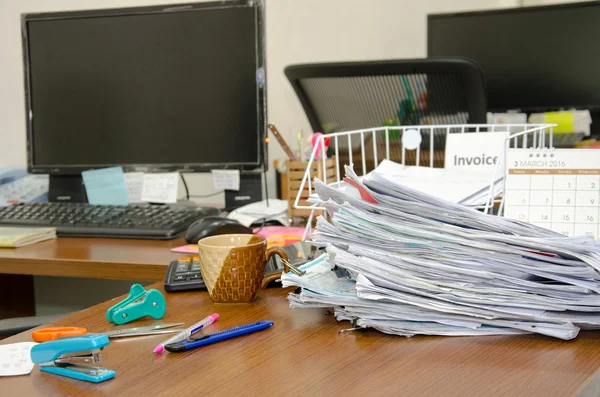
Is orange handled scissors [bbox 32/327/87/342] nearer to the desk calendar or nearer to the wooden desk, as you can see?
the wooden desk

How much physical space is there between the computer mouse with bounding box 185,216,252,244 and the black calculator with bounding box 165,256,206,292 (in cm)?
24

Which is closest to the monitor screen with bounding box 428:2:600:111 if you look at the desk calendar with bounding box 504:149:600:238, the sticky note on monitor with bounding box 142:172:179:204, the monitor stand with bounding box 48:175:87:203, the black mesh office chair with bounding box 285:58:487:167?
the black mesh office chair with bounding box 285:58:487:167

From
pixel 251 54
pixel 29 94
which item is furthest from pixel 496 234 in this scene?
pixel 29 94

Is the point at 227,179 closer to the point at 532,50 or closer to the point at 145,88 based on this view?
the point at 145,88

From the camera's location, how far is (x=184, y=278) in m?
0.92

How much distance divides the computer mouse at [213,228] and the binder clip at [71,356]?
1.90 ft

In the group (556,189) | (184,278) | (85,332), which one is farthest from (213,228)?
(556,189)

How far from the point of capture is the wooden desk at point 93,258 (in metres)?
1.13

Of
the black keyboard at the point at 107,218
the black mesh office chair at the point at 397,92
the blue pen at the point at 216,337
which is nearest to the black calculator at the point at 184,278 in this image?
the blue pen at the point at 216,337

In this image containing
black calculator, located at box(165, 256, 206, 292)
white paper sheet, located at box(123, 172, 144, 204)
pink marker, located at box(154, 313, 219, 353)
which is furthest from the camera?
white paper sheet, located at box(123, 172, 144, 204)

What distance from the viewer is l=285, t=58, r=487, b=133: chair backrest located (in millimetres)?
1290

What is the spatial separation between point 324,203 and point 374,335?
0.56 feet

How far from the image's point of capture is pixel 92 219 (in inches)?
57.2

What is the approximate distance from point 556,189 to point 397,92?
23.5 inches
